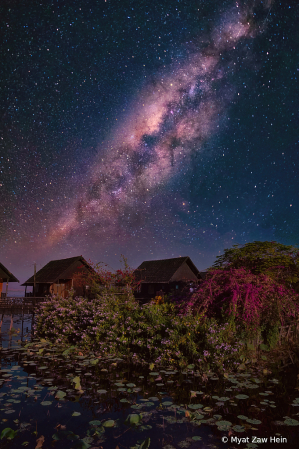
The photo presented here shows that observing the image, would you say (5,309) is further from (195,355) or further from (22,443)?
(22,443)

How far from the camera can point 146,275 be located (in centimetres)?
3469

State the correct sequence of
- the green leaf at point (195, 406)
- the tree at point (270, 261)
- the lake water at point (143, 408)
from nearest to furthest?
the lake water at point (143, 408) < the green leaf at point (195, 406) < the tree at point (270, 261)

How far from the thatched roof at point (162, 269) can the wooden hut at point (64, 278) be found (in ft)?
22.1

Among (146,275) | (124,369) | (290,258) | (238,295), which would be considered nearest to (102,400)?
(124,369)

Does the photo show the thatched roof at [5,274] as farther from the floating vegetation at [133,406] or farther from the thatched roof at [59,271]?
the floating vegetation at [133,406]

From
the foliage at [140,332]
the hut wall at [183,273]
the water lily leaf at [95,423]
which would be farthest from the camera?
the hut wall at [183,273]

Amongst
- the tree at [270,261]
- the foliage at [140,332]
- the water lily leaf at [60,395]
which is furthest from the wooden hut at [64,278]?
the water lily leaf at [60,395]

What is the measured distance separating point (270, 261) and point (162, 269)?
24.1 metres

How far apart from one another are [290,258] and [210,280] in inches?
151

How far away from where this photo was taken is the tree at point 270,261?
10.1 m

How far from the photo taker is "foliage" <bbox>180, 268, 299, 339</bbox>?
8.27 meters

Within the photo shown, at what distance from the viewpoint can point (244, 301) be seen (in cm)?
835

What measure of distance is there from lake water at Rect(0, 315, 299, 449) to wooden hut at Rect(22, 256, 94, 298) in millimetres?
23110

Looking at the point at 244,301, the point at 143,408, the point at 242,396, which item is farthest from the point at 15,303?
the point at 242,396
